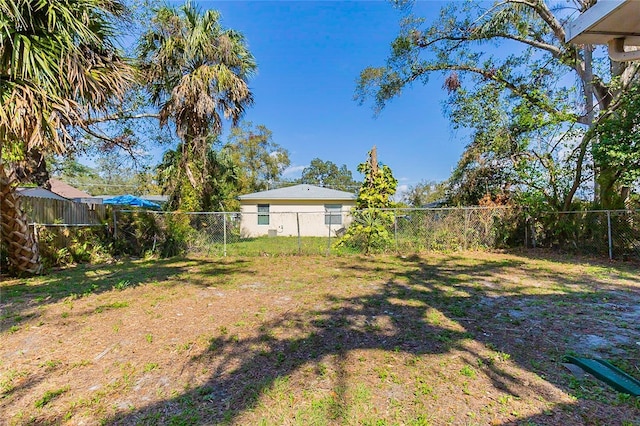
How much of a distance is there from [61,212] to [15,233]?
2134mm

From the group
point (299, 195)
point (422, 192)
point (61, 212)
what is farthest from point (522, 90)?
point (422, 192)

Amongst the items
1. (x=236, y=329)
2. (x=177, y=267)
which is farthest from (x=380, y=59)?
(x=236, y=329)

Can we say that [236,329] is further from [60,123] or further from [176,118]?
[176,118]

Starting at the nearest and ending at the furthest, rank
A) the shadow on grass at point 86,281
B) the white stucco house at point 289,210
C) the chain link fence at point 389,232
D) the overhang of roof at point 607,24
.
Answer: the overhang of roof at point 607,24 < the shadow on grass at point 86,281 < the chain link fence at point 389,232 < the white stucco house at point 289,210

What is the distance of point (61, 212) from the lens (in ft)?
25.5

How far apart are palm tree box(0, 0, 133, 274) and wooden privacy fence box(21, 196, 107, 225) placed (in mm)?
3525

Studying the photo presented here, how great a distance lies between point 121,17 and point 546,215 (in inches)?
481

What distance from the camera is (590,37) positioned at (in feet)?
7.27

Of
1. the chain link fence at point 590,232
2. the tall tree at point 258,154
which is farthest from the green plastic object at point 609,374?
the tall tree at point 258,154

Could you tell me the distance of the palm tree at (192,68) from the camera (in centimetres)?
932

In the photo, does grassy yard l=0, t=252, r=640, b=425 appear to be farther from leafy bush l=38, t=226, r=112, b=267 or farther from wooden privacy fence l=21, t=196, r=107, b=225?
wooden privacy fence l=21, t=196, r=107, b=225

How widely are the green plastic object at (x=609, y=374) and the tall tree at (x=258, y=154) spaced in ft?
84.4

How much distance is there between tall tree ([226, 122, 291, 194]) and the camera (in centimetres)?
2816

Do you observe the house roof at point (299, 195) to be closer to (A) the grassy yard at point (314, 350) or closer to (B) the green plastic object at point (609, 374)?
(A) the grassy yard at point (314, 350)
